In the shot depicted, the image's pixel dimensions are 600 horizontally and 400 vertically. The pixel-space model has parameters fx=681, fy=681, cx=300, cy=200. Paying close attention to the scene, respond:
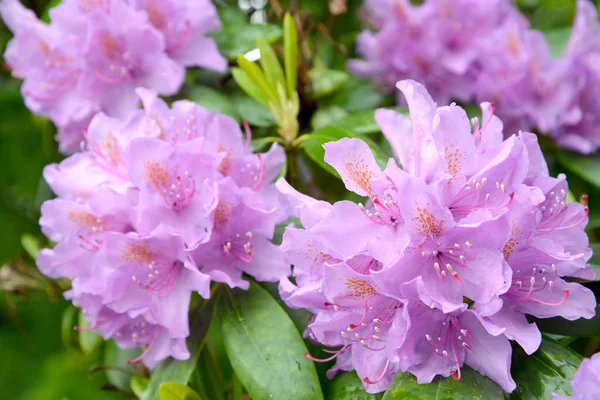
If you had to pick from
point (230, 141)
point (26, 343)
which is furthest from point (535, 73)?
point (26, 343)

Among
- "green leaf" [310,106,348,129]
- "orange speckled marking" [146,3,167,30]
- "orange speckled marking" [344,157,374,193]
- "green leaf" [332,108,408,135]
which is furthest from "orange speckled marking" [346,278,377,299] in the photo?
"orange speckled marking" [146,3,167,30]

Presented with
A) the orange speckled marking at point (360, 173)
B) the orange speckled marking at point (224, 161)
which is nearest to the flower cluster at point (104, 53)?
the orange speckled marking at point (224, 161)

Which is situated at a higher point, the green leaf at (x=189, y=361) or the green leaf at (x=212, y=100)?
the green leaf at (x=212, y=100)

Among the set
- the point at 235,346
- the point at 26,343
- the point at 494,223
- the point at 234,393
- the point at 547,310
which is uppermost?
the point at 494,223

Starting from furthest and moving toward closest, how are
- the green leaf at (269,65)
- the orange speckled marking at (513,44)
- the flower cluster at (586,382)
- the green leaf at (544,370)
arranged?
the orange speckled marking at (513,44) < the green leaf at (269,65) < the green leaf at (544,370) < the flower cluster at (586,382)

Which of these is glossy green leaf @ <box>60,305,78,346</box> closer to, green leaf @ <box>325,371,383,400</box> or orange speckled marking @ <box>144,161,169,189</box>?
orange speckled marking @ <box>144,161,169,189</box>

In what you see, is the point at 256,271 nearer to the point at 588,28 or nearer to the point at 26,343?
the point at 588,28

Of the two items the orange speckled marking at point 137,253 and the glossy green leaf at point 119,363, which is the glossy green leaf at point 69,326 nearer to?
the glossy green leaf at point 119,363
